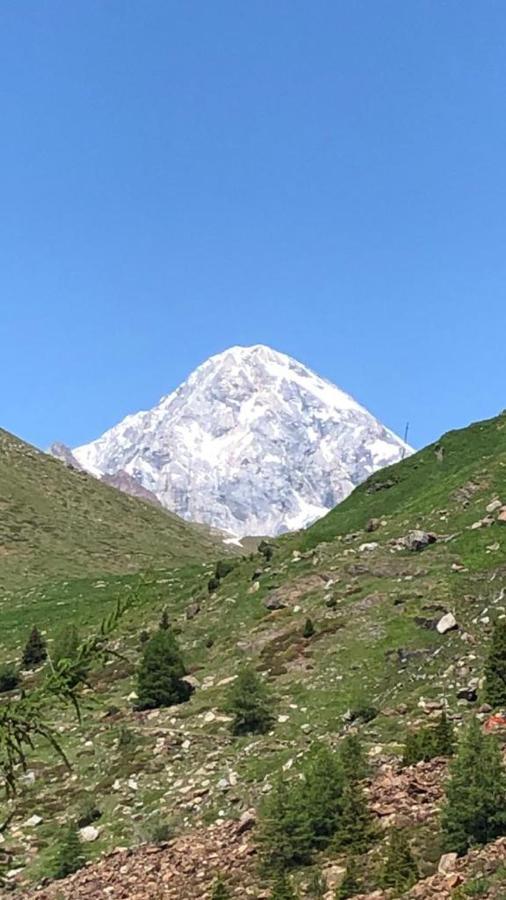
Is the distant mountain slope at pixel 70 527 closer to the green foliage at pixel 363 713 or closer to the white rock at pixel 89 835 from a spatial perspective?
the green foliage at pixel 363 713

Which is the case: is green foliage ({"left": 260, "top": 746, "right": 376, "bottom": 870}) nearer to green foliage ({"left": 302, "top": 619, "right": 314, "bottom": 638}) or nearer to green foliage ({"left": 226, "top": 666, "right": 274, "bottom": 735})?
green foliage ({"left": 226, "top": 666, "right": 274, "bottom": 735})

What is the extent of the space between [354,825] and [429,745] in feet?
12.4

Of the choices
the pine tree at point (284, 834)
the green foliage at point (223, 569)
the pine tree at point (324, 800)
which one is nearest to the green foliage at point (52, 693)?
the pine tree at point (284, 834)

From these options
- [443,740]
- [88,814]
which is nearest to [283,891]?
[443,740]

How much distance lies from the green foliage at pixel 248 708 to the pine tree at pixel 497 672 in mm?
7767

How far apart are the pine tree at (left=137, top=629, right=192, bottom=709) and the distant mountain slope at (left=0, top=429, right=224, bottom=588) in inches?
1760

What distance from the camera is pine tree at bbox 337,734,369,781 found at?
2145 centimetres

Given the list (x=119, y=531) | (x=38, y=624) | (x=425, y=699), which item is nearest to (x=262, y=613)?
(x=425, y=699)

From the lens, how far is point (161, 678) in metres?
33.7

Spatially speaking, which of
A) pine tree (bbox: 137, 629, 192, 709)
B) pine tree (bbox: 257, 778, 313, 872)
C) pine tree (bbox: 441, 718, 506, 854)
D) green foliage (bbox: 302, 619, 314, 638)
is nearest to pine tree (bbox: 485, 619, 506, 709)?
pine tree (bbox: 441, 718, 506, 854)

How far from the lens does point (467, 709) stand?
2639cm

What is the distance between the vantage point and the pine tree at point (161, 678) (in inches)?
1324

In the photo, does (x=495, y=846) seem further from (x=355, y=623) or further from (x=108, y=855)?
(x=355, y=623)

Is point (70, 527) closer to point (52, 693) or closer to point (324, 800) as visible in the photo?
point (324, 800)
